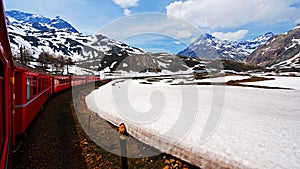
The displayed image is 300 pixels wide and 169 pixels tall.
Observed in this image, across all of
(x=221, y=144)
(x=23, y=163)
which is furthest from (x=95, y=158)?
(x=221, y=144)

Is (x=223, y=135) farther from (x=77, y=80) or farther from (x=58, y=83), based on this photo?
(x=77, y=80)

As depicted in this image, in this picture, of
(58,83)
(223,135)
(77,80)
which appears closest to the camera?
(223,135)

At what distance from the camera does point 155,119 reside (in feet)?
33.6

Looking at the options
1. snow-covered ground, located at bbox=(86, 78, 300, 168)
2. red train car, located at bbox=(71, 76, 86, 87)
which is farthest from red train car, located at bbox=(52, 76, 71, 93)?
snow-covered ground, located at bbox=(86, 78, 300, 168)

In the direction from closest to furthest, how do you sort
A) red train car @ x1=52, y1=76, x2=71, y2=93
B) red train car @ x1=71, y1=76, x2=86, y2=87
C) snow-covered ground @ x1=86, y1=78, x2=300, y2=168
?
snow-covered ground @ x1=86, y1=78, x2=300, y2=168
red train car @ x1=52, y1=76, x2=71, y2=93
red train car @ x1=71, y1=76, x2=86, y2=87

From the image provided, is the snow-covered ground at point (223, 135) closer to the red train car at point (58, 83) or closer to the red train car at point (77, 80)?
the red train car at point (58, 83)

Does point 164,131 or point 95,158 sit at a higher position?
point 164,131

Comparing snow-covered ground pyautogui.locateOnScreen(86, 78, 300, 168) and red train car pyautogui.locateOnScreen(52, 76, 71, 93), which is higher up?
red train car pyautogui.locateOnScreen(52, 76, 71, 93)

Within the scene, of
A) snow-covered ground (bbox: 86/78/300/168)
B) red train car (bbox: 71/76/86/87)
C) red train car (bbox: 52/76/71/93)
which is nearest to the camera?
snow-covered ground (bbox: 86/78/300/168)

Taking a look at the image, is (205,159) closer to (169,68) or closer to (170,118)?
(170,118)

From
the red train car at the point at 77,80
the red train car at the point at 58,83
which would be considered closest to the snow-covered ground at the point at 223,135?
the red train car at the point at 58,83

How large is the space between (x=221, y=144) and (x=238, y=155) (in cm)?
90

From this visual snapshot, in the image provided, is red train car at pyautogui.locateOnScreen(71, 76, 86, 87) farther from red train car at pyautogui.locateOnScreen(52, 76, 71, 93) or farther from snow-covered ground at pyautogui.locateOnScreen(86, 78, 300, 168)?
snow-covered ground at pyautogui.locateOnScreen(86, 78, 300, 168)

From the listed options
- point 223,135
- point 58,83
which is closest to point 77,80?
point 58,83
